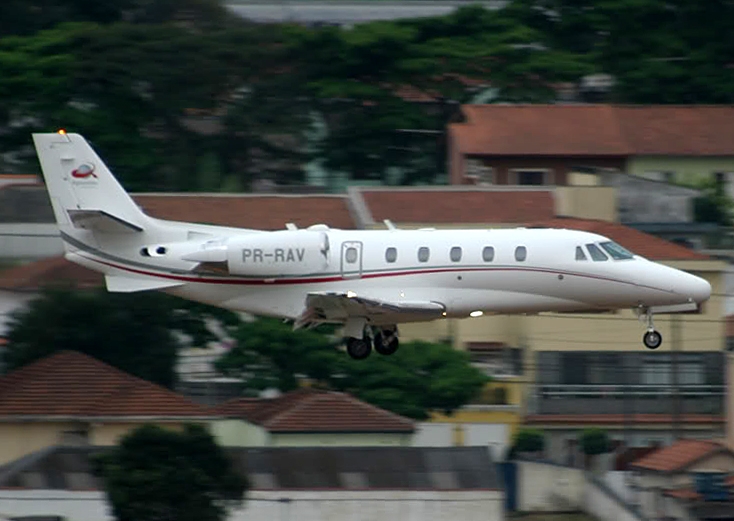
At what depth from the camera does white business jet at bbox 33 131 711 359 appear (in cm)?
3506

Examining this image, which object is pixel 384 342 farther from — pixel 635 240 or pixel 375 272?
pixel 635 240

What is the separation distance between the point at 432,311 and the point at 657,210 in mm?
32065

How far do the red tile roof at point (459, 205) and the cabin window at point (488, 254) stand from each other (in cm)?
2402

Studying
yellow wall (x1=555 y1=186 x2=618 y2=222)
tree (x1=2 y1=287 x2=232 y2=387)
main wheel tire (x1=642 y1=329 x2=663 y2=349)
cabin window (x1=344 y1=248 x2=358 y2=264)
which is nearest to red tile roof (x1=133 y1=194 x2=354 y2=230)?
tree (x1=2 y1=287 x2=232 y2=387)

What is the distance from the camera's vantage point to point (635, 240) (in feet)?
186

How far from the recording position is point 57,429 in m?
51.7

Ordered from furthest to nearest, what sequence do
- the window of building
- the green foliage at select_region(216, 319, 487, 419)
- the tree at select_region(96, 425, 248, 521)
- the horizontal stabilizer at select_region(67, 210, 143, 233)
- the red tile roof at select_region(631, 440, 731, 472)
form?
the window of building → the green foliage at select_region(216, 319, 487, 419) → the red tile roof at select_region(631, 440, 731, 472) → the tree at select_region(96, 425, 248, 521) → the horizontal stabilizer at select_region(67, 210, 143, 233)

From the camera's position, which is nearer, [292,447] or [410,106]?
[292,447]

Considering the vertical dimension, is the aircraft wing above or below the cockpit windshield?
below

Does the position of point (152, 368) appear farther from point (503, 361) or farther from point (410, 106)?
point (410, 106)

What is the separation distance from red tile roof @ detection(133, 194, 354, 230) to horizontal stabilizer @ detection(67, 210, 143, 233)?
23733 mm

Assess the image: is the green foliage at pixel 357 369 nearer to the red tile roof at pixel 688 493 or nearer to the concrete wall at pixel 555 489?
the concrete wall at pixel 555 489

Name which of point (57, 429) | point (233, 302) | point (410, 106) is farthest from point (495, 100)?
point (233, 302)

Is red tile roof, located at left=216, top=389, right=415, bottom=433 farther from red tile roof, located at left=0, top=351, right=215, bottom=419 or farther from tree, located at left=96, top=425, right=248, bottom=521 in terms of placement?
tree, located at left=96, top=425, right=248, bottom=521
